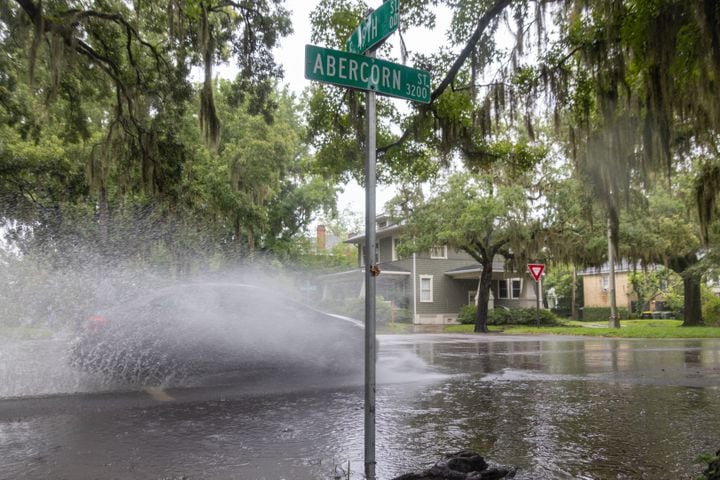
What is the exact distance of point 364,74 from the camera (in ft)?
13.7

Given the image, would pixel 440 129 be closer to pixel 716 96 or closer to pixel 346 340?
pixel 346 340

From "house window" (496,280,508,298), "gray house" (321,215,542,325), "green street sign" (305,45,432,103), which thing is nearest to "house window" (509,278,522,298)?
"gray house" (321,215,542,325)

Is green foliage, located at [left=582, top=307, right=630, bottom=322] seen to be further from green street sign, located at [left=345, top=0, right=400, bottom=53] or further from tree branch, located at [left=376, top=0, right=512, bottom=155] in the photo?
green street sign, located at [left=345, top=0, right=400, bottom=53]

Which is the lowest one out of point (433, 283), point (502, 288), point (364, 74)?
point (502, 288)

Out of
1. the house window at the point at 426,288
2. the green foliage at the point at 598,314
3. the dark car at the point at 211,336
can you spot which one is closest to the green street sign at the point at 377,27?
the dark car at the point at 211,336

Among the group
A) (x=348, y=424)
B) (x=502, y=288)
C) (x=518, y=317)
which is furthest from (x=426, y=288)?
(x=348, y=424)

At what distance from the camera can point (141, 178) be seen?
1359 cm

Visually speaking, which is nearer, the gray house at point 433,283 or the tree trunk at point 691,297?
the tree trunk at point 691,297

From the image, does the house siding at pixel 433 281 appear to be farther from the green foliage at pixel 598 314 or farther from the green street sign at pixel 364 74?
the green street sign at pixel 364 74

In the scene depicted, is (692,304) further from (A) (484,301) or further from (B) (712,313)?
(A) (484,301)

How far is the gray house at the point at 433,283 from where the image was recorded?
36844mm

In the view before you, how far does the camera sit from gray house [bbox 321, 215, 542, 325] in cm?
3684

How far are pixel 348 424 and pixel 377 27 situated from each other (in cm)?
391

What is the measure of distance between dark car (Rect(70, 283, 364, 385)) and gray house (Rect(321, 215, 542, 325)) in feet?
86.8
